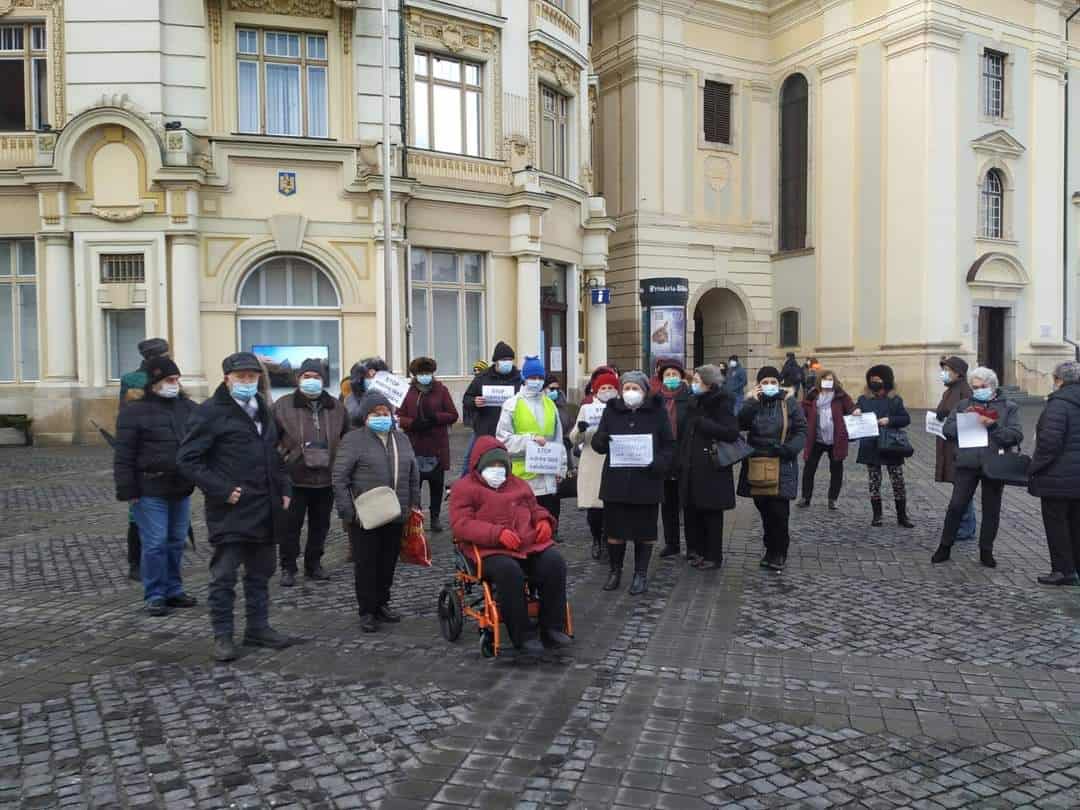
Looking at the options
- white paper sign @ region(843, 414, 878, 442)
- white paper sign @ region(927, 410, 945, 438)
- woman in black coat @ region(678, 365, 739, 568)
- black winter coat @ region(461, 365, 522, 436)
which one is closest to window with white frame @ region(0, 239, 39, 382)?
black winter coat @ region(461, 365, 522, 436)

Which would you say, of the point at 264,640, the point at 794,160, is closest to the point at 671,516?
the point at 264,640

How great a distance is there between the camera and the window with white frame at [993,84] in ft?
102

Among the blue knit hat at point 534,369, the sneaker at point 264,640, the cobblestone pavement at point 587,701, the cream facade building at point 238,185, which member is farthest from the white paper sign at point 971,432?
the cream facade building at point 238,185

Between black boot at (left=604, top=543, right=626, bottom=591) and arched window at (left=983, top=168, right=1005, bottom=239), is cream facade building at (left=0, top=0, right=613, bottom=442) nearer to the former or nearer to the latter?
black boot at (left=604, top=543, right=626, bottom=591)

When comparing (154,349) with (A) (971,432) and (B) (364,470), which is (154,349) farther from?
(A) (971,432)

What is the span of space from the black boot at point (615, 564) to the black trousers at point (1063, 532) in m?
3.56

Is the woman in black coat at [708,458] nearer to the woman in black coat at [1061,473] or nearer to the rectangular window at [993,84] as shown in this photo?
the woman in black coat at [1061,473]

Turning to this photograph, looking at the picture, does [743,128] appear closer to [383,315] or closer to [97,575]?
[383,315]

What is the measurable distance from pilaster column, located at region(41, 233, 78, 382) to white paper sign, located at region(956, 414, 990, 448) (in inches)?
677

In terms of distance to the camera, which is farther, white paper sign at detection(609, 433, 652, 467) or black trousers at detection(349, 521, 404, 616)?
white paper sign at detection(609, 433, 652, 467)

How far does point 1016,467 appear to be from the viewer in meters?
8.09

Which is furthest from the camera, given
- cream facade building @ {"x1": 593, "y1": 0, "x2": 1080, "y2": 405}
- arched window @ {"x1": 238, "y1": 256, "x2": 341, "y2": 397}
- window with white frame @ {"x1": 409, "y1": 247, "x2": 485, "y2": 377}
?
cream facade building @ {"x1": 593, "y1": 0, "x2": 1080, "y2": 405}

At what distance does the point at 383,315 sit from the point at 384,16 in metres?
6.06

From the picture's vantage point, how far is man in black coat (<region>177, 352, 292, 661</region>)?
5.86m
